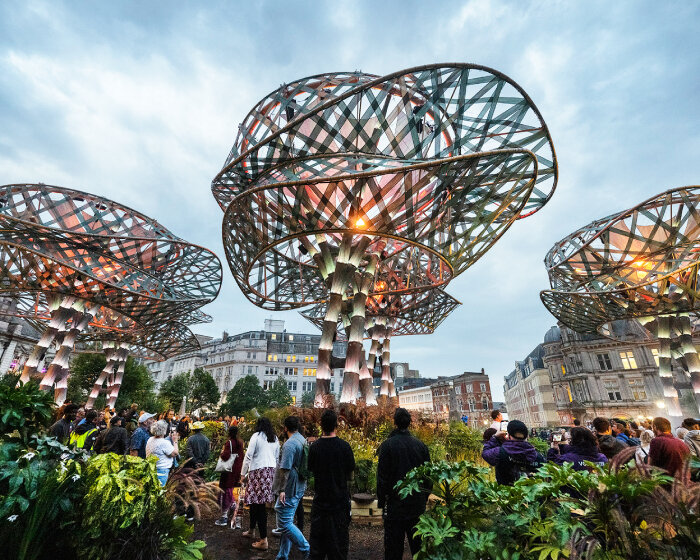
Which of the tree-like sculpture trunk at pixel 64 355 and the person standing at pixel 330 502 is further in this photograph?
the tree-like sculpture trunk at pixel 64 355

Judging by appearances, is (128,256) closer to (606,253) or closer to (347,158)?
(347,158)

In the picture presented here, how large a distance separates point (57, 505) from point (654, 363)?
6301 cm

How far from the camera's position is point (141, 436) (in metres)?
7.36

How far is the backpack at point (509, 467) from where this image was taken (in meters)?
4.93

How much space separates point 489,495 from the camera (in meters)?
2.82

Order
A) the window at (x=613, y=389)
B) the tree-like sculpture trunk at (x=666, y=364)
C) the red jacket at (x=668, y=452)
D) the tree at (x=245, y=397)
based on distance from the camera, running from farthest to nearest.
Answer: the tree at (x=245, y=397), the window at (x=613, y=389), the tree-like sculpture trunk at (x=666, y=364), the red jacket at (x=668, y=452)

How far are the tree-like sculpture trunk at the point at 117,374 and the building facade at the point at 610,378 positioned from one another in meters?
60.1

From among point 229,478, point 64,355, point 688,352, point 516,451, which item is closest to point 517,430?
point 516,451

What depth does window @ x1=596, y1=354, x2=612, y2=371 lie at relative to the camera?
5007 cm

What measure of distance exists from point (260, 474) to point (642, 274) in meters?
27.9

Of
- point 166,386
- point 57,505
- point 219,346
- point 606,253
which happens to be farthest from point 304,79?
point 219,346

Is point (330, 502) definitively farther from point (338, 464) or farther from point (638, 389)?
point (638, 389)

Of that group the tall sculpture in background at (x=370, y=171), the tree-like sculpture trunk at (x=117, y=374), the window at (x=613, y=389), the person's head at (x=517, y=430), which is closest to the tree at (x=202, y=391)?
the tree-like sculpture trunk at (x=117, y=374)

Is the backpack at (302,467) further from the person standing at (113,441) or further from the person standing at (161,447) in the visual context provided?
the person standing at (113,441)
